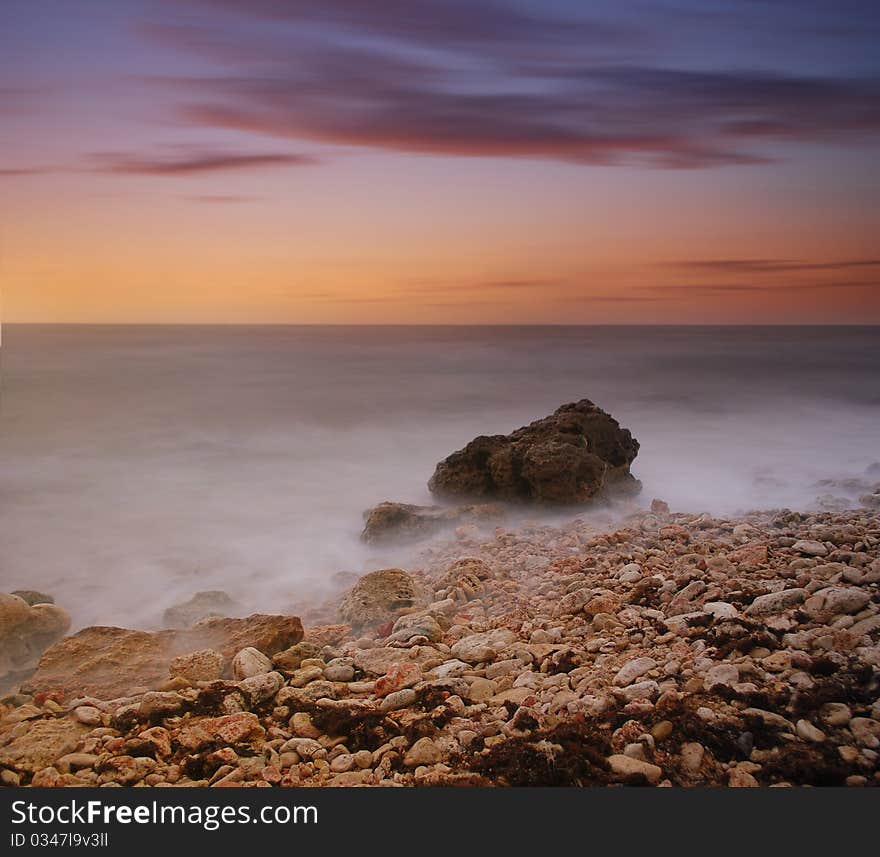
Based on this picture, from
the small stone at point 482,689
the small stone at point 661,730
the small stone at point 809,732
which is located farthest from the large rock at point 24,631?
the small stone at point 809,732

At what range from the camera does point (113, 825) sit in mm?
2555

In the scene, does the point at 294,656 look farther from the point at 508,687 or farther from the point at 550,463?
the point at 550,463

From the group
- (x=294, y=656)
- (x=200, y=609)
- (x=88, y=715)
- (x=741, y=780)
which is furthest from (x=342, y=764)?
(x=200, y=609)

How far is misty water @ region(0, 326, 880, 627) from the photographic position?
593 centimetres

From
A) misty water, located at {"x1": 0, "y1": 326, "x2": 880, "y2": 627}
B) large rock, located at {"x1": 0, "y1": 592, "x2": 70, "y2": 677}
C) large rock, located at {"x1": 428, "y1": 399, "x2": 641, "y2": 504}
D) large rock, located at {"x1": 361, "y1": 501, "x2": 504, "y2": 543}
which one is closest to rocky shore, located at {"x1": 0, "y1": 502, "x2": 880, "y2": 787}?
large rock, located at {"x1": 0, "y1": 592, "x2": 70, "y2": 677}

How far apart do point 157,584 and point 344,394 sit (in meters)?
11.1

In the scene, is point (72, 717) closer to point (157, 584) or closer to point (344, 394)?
point (157, 584)

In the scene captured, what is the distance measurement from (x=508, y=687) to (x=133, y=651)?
83.6 inches

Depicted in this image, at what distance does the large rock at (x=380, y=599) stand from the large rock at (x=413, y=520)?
1.71 metres

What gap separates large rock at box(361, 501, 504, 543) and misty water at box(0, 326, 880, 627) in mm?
262

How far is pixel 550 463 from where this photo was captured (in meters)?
6.82

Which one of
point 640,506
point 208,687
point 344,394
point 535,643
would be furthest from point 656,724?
point 344,394

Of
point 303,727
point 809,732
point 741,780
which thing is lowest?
point 741,780

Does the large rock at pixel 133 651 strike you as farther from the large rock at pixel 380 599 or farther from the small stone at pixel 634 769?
the small stone at pixel 634 769
